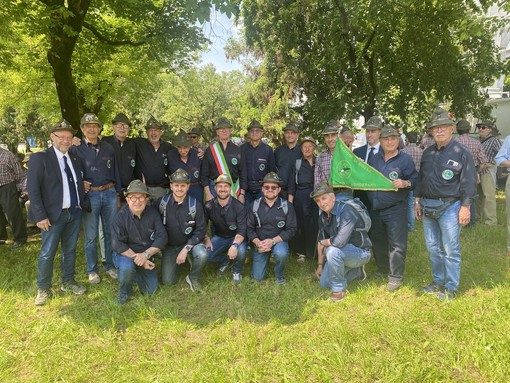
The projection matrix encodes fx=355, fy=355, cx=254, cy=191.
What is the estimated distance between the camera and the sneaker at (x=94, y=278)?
202 inches

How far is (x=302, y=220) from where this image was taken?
230 inches

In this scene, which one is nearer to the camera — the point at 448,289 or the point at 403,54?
the point at 448,289

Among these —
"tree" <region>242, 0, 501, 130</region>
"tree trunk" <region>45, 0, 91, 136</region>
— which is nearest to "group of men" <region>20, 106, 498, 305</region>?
"tree trunk" <region>45, 0, 91, 136</region>

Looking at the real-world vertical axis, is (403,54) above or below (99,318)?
above

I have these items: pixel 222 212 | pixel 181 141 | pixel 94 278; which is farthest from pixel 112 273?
pixel 181 141

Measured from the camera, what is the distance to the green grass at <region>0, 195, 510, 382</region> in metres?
3.21

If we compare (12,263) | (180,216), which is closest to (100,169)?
(180,216)

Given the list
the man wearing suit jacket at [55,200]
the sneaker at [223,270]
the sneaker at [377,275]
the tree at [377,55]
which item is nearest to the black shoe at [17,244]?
the man wearing suit jacket at [55,200]

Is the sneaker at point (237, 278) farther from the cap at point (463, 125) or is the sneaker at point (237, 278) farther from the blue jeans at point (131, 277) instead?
the cap at point (463, 125)

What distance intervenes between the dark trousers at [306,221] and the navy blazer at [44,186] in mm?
3446

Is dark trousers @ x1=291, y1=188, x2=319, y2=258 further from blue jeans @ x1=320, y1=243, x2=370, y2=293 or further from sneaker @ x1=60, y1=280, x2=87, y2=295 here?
sneaker @ x1=60, y1=280, x2=87, y2=295

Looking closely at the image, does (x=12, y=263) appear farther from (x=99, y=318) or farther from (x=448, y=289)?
(x=448, y=289)

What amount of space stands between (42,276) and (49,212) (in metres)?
0.89

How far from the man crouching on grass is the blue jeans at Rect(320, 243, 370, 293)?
2.20 metres
